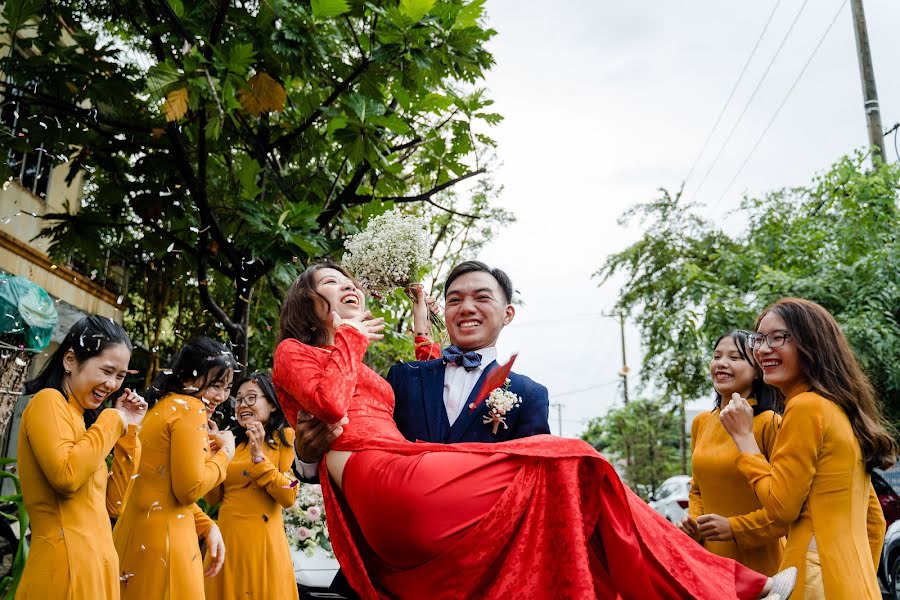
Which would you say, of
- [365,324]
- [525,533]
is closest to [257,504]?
[365,324]

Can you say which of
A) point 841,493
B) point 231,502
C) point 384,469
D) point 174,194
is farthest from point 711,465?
point 174,194

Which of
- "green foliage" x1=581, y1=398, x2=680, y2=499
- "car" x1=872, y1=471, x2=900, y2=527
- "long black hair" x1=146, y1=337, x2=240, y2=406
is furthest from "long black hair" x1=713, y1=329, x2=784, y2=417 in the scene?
"green foliage" x1=581, y1=398, x2=680, y2=499

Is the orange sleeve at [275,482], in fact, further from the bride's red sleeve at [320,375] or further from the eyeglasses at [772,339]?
the eyeglasses at [772,339]

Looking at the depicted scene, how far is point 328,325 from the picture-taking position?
3.36m

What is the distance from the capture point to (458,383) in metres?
3.18

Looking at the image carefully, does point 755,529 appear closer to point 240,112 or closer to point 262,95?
point 262,95

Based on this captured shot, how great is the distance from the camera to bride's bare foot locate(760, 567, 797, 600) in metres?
2.68

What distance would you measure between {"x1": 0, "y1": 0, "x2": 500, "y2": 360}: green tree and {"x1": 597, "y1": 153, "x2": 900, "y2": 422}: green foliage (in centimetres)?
675

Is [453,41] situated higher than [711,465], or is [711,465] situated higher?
[453,41]

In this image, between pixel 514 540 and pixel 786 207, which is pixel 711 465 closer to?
pixel 514 540

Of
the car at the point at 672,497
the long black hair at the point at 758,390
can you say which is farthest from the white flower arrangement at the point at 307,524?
the car at the point at 672,497

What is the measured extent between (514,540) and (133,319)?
11.7m

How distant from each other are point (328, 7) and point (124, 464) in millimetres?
3139

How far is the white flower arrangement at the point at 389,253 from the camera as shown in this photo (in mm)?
3598
